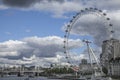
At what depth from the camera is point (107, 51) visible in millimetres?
137500

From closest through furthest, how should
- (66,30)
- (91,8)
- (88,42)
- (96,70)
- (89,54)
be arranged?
(91,8) < (66,30) < (88,42) < (89,54) < (96,70)

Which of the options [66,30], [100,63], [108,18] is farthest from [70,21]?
[100,63]

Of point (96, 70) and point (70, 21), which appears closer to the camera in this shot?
point (70, 21)

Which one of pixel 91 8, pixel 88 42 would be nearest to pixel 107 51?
pixel 88 42

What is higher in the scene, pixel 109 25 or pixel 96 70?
pixel 109 25

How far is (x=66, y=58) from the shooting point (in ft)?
418

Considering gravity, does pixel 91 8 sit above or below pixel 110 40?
above

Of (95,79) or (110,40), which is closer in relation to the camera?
(110,40)

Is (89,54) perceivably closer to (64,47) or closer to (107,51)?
(107,51)

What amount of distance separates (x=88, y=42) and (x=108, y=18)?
58.8ft

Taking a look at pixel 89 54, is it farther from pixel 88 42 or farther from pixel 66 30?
pixel 66 30

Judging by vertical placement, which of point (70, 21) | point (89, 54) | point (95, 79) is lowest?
point (95, 79)

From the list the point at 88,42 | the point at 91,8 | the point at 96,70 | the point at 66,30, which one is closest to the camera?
the point at 91,8

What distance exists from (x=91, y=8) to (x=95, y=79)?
112 ft
